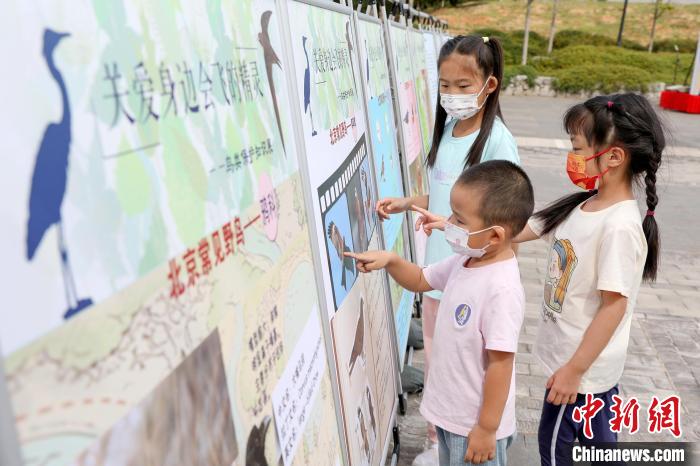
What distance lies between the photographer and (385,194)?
9.08ft

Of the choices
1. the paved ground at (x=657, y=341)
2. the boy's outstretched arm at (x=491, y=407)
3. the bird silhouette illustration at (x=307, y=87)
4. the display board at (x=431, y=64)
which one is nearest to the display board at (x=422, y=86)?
the display board at (x=431, y=64)

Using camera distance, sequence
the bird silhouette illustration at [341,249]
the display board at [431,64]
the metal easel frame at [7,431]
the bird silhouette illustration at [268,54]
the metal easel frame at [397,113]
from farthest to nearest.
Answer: the display board at [431,64] → the metal easel frame at [397,113] → the bird silhouette illustration at [341,249] → the bird silhouette illustration at [268,54] → the metal easel frame at [7,431]

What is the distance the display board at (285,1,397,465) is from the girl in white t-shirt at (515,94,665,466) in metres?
0.63

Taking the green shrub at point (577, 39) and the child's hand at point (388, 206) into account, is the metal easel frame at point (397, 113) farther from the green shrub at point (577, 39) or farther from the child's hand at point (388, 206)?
the green shrub at point (577, 39)

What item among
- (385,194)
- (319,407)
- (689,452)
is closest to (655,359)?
(689,452)

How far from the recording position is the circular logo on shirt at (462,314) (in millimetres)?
1686

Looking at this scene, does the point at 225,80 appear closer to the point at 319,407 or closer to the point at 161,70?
the point at 161,70

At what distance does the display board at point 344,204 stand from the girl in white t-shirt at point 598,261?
2.06 ft

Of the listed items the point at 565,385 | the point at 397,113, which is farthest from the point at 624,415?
the point at 397,113

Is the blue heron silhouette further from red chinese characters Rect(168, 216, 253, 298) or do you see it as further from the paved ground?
the paved ground

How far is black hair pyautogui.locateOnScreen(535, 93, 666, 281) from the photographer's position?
193 cm

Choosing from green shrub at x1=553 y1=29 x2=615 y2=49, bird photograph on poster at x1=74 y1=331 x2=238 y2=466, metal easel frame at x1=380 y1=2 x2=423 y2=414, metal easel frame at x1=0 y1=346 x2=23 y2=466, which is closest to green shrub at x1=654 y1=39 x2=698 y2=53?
green shrub at x1=553 y1=29 x2=615 y2=49

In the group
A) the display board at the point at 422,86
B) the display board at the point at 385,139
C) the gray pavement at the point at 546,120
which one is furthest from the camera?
the gray pavement at the point at 546,120

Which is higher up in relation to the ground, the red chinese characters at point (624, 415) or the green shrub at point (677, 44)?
the red chinese characters at point (624, 415)
